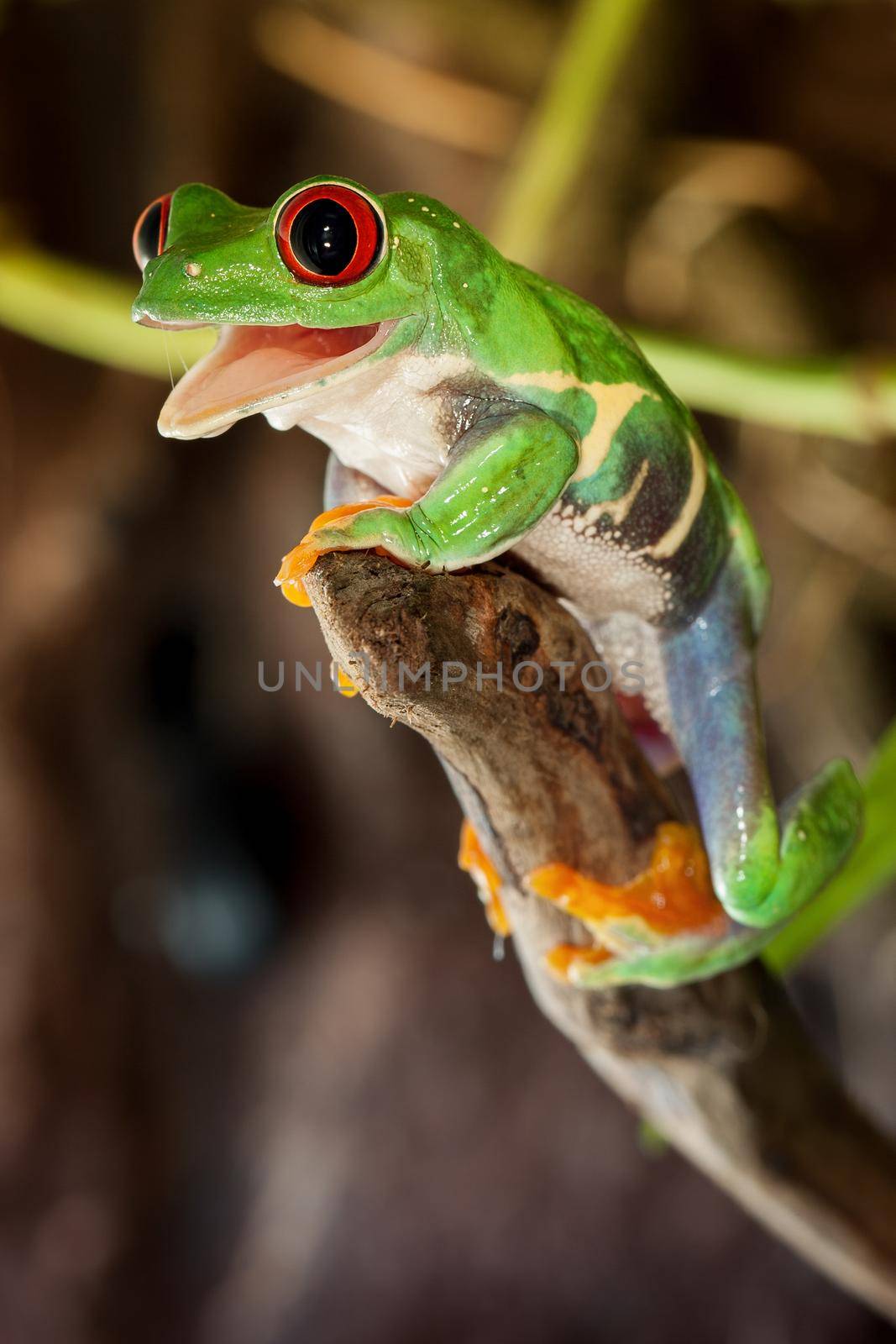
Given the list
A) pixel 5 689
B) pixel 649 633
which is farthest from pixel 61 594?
pixel 649 633

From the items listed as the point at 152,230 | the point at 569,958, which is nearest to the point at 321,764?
the point at 569,958

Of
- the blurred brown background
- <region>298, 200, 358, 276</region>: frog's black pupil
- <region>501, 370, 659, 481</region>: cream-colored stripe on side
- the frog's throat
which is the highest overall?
<region>298, 200, 358, 276</region>: frog's black pupil

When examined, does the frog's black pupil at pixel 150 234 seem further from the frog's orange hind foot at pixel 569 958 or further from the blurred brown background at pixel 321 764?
the blurred brown background at pixel 321 764

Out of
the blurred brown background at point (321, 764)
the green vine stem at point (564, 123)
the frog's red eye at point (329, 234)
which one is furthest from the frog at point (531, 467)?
the blurred brown background at point (321, 764)

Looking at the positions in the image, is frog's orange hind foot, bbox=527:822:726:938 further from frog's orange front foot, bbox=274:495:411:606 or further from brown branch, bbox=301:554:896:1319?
frog's orange front foot, bbox=274:495:411:606

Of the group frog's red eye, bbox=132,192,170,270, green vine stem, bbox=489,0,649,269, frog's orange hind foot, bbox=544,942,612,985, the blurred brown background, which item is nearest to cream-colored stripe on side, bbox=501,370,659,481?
frog's red eye, bbox=132,192,170,270

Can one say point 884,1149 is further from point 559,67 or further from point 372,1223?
point 559,67
